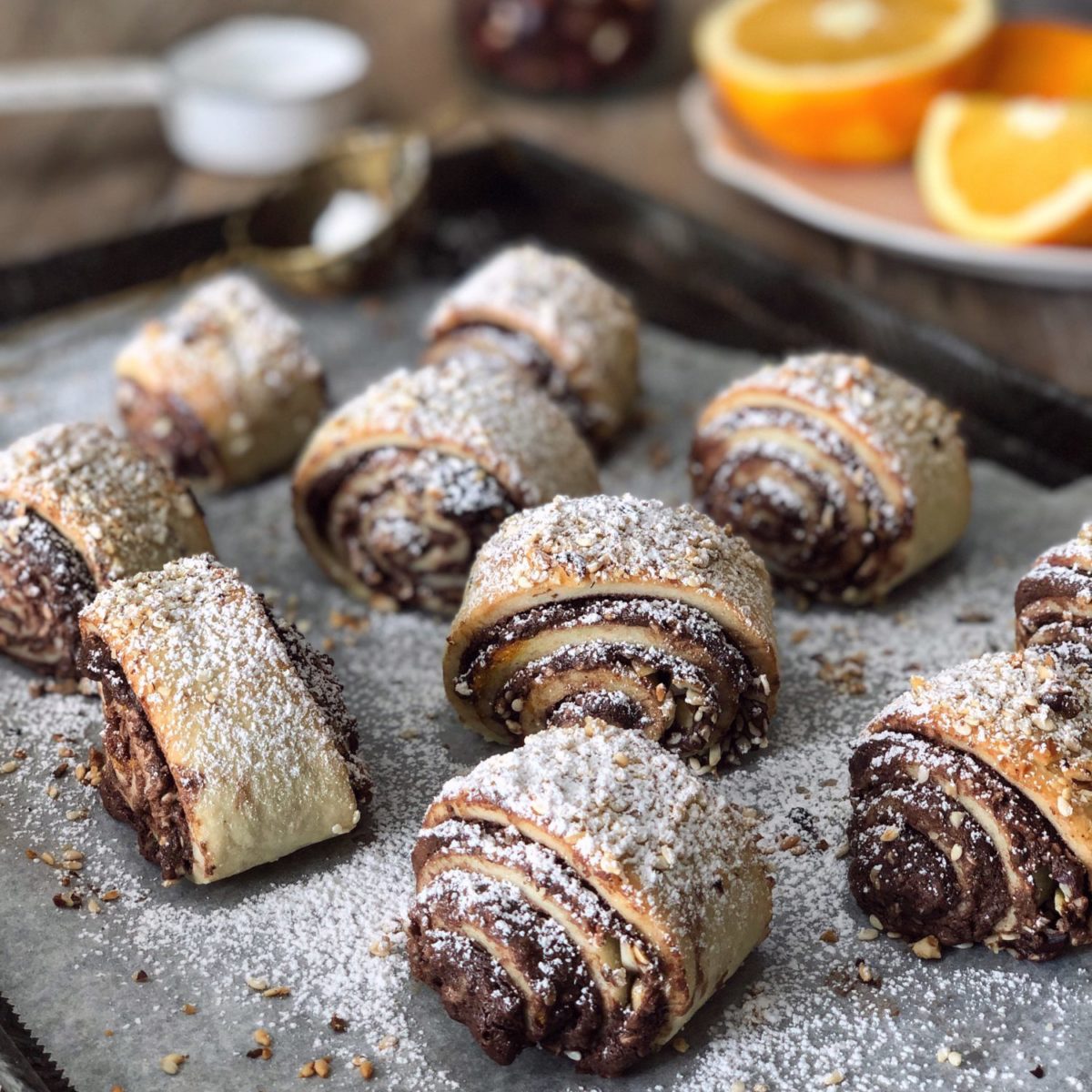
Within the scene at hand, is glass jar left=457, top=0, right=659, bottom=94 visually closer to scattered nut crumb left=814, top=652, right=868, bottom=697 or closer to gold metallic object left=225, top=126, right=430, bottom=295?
gold metallic object left=225, top=126, right=430, bottom=295

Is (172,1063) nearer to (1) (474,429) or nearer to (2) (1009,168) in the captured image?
(1) (474,429)

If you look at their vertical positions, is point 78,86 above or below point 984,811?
above

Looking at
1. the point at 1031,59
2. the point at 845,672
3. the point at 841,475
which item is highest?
the point at 841,475

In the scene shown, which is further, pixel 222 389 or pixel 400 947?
pixel 222 389

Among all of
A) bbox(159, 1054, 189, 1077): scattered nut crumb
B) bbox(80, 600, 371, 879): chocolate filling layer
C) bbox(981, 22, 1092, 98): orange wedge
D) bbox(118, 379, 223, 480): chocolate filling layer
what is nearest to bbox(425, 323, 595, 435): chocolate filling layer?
bbox(118, 379, 223, 480): chocolate filling layer

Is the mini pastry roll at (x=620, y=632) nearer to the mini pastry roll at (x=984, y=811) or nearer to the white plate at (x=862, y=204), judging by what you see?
the mini pastry roll at (x=984, y=811)

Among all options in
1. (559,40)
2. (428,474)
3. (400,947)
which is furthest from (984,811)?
(559,40)

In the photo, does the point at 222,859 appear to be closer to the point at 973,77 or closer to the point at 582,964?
the point at 582,964
